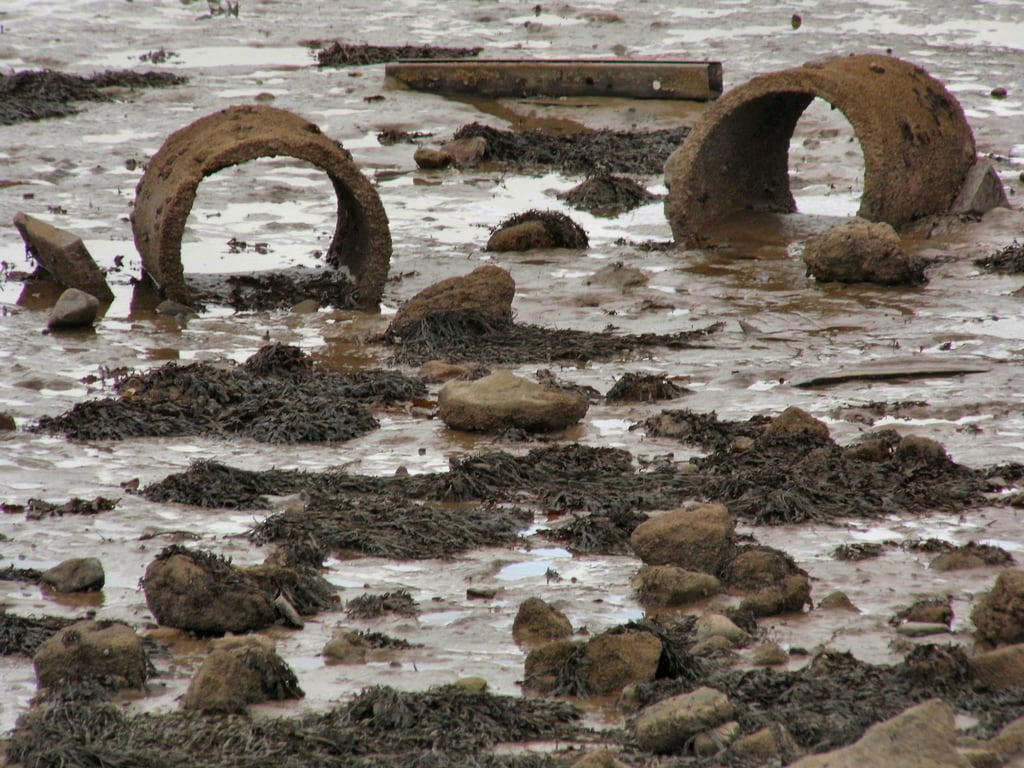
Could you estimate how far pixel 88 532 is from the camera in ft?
18.3

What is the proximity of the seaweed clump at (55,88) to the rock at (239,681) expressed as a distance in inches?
471

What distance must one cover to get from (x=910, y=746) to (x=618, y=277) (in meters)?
7.29

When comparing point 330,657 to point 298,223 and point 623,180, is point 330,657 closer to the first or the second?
point 298,223

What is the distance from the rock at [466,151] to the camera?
13727mm

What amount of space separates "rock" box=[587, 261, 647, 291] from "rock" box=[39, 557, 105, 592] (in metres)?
5.57

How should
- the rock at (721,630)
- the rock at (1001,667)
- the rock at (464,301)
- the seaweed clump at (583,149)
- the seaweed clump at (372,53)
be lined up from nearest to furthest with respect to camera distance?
1. the rock at (1001,667)
2. the rock at (721,630)
3. the rock at (464,301)
4. the seaweed clump at (583,149)
5. the seaweed clump at (372,53)

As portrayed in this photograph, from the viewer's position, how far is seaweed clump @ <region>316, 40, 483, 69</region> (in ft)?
60.2

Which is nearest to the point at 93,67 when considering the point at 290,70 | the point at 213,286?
the point at 290,70

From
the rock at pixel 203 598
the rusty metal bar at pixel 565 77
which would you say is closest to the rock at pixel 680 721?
the rock at pixel 203 598

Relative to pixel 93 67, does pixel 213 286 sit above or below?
below

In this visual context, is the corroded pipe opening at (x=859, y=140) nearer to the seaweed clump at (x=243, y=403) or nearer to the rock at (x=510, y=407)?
the seaweed clump at (x=243, y=403)

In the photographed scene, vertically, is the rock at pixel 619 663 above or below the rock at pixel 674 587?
above

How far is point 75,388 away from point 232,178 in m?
5.60

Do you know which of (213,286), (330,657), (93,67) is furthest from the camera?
(93,67)
